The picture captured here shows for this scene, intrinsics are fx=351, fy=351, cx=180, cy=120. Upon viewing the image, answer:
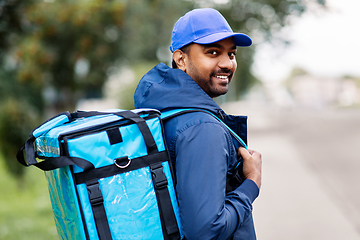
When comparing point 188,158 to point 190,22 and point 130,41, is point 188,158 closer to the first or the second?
point 190,22

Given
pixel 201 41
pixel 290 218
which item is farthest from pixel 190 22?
pixel 290 218

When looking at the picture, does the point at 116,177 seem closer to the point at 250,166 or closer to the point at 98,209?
the point at 98,209

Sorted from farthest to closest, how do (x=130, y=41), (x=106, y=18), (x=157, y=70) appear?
1. (x=130, y=41)
2. (x=106, y=18)
3. (x=157, y=70)

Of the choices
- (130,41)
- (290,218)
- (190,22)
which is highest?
(130,41)

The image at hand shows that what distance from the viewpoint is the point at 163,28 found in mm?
19812

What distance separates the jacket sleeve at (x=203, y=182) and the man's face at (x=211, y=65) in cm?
32

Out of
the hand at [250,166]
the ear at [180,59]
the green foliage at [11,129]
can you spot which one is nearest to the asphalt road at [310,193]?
the hand at [250,166]

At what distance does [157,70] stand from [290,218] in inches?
168

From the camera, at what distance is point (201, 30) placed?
64.9 inches

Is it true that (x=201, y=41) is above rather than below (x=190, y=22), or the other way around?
below

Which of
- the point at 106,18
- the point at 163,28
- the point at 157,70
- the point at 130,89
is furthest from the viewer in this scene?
the point at 163,28

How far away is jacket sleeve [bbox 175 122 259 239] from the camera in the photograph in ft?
4.49

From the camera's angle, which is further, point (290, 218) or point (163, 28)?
point (163, 28)

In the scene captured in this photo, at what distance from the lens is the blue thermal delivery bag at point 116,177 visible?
133cm
